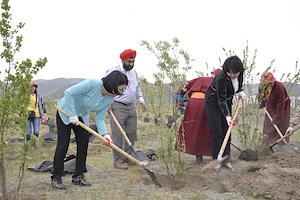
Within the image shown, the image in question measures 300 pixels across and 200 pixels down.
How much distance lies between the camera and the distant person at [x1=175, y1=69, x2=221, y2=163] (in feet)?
16.5

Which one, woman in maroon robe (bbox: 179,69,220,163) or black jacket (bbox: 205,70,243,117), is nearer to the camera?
black jacket (bbox: 205,70,243,117)

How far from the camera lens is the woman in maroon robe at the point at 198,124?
5023 mm

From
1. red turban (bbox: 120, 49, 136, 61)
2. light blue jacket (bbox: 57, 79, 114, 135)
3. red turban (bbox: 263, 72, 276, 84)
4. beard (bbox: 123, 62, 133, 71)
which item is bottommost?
light blue jacket (bbox: 57, 79, 114, 135)

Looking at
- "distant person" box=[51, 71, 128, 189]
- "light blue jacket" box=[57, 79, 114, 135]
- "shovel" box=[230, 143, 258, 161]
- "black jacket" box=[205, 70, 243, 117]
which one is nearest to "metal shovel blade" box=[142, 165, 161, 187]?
"distant person" box=[51, 71, 128, 189]

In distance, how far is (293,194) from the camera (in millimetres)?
3408

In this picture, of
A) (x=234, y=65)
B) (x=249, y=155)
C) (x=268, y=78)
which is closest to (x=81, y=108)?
(x=234, y=65)

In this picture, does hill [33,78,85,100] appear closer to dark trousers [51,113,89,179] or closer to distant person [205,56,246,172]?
distant person [205,56,246,172]

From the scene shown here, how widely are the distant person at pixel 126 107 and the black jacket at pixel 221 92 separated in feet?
3.62

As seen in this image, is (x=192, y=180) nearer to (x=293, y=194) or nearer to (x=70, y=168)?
(x=293, y=194)

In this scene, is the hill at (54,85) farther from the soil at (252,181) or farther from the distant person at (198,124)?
the soil at (252,181)

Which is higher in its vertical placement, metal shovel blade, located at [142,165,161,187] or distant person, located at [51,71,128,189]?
distant person, located at [51,71,128,189]

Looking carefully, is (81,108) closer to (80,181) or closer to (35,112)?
(80,181)

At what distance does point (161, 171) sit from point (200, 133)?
855 mm

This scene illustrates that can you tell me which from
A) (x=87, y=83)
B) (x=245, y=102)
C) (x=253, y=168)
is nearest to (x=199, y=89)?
(x=245, y=102)
